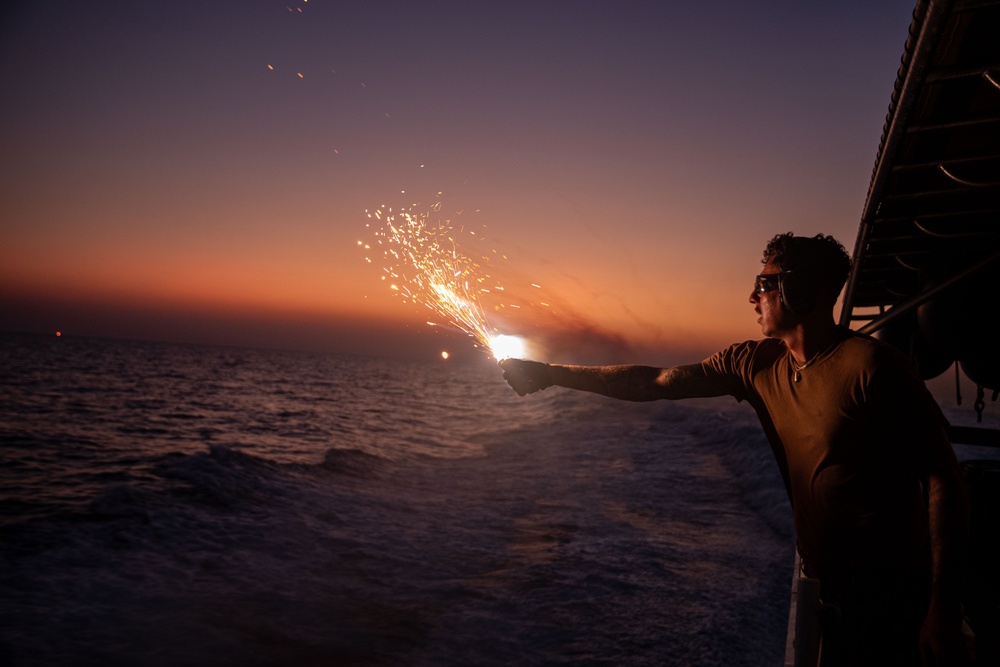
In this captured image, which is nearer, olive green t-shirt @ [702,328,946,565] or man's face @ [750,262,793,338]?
olive green t-shirt @ [702,328,946,565]

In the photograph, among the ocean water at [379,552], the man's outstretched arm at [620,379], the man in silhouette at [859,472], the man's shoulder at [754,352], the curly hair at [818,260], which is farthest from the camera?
the ocean water at [379,552]

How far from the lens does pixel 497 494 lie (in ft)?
52.4

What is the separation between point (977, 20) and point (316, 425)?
96.9ft

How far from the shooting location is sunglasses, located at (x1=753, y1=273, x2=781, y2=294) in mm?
2977

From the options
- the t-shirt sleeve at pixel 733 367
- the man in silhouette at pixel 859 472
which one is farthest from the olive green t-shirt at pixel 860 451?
the t-shirt sleeve at pixel 733 367

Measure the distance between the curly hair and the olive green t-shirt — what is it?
0.89ft

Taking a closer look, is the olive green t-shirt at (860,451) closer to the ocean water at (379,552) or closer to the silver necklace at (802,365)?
the silver necklace at (802,365)

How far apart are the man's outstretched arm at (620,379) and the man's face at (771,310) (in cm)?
59

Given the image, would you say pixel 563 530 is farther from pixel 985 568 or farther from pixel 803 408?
pixel 803 408

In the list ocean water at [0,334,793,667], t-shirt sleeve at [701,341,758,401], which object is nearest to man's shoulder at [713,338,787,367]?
t-shirt sleeve at [701,341,758,401]

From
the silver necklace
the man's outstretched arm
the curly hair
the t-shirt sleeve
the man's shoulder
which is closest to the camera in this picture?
the silver necklace

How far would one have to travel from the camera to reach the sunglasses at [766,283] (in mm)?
2977

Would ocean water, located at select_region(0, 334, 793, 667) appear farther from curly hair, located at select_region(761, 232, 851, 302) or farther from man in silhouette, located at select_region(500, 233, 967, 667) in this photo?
curly hair, located at select_region(761, 232, 851, 302)

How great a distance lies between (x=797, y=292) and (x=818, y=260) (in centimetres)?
22
